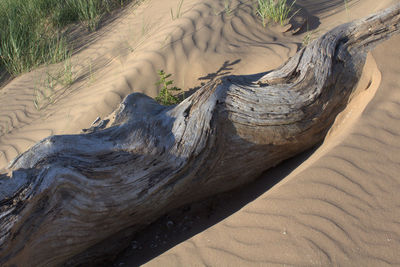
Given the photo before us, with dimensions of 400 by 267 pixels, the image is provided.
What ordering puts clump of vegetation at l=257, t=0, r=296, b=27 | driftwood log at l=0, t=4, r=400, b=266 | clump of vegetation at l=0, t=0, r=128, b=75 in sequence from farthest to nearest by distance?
clump of vegetation at l=0, t=0, r=128, b=75 < clump of vegetation at l=257, t=0, r=296, b=27 < driftwood log at l=0, t=4, r=400, b=266

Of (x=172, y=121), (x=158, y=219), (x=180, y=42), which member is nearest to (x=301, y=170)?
(x=172, y=121)

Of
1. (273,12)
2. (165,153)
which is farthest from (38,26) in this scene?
(165,153)

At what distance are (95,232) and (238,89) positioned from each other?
60.6 inches

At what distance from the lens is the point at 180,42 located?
5.69 m

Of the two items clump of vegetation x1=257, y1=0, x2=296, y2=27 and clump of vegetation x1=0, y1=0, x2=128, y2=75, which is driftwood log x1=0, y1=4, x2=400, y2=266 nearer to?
clump of vegetation x1=257, y1=0, x2=296, y2=27

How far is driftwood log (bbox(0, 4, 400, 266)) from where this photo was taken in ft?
8.25

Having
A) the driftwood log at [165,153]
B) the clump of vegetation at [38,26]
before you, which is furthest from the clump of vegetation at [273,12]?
the clump of vegetation at [38,26]

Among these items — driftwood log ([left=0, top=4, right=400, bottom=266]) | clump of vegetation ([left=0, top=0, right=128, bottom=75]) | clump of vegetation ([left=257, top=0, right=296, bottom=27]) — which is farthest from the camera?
clump of vegetation ([left=0, top=0, right=128, bottom=75])

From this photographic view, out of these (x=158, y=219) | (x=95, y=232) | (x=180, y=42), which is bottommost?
(x=158, y=219)

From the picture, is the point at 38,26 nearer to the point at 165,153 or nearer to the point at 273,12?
the point at 273,12

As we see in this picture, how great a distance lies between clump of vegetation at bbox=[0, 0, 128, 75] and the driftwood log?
12.5ft

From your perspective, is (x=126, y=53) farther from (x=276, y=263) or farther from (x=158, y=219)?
(x=276, y=263)

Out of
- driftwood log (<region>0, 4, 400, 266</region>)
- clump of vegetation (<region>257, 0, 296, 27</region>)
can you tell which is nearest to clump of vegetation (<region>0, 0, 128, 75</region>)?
clump of vegetation (<region>257, 0, 296, 27</region>)

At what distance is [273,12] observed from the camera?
5.90 meters
